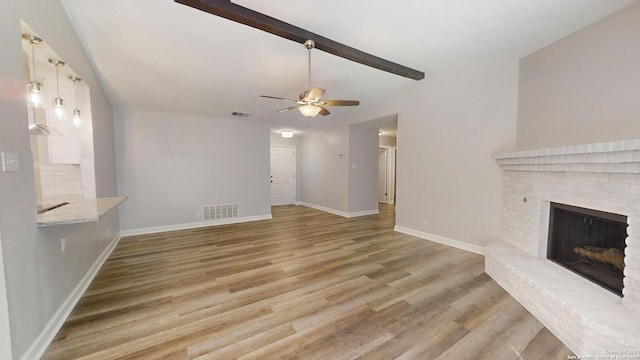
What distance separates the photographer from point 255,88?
420cm

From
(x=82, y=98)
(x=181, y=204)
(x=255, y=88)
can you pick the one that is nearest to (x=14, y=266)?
(x=82, y=98)

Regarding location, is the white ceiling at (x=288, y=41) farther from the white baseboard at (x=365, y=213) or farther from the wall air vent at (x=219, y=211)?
the white baseboard at (x=365, y=213)

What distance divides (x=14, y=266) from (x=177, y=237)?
3.21 metres

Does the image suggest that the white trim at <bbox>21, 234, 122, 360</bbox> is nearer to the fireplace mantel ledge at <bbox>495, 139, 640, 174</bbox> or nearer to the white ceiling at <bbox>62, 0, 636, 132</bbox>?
the white ceiling at <bbox>62, 0, 636, 132</bbox>

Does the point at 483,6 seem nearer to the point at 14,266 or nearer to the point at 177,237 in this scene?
the point at 14,266

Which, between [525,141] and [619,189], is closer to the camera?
[619,189]

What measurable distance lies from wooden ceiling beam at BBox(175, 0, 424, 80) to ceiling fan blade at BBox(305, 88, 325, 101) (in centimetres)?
55

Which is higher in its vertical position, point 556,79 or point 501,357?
point 556,79

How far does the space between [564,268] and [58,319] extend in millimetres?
4656

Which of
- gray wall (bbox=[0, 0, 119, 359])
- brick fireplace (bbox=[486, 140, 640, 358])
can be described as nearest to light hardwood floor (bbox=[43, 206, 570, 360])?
brick fireplace (bbox=[486, 140, 640, 358])

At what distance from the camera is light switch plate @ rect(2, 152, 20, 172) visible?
1.42 m

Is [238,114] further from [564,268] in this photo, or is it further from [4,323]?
[564,268]

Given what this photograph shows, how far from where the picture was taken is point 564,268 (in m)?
2.44

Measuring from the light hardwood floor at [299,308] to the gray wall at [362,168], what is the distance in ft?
8.25
